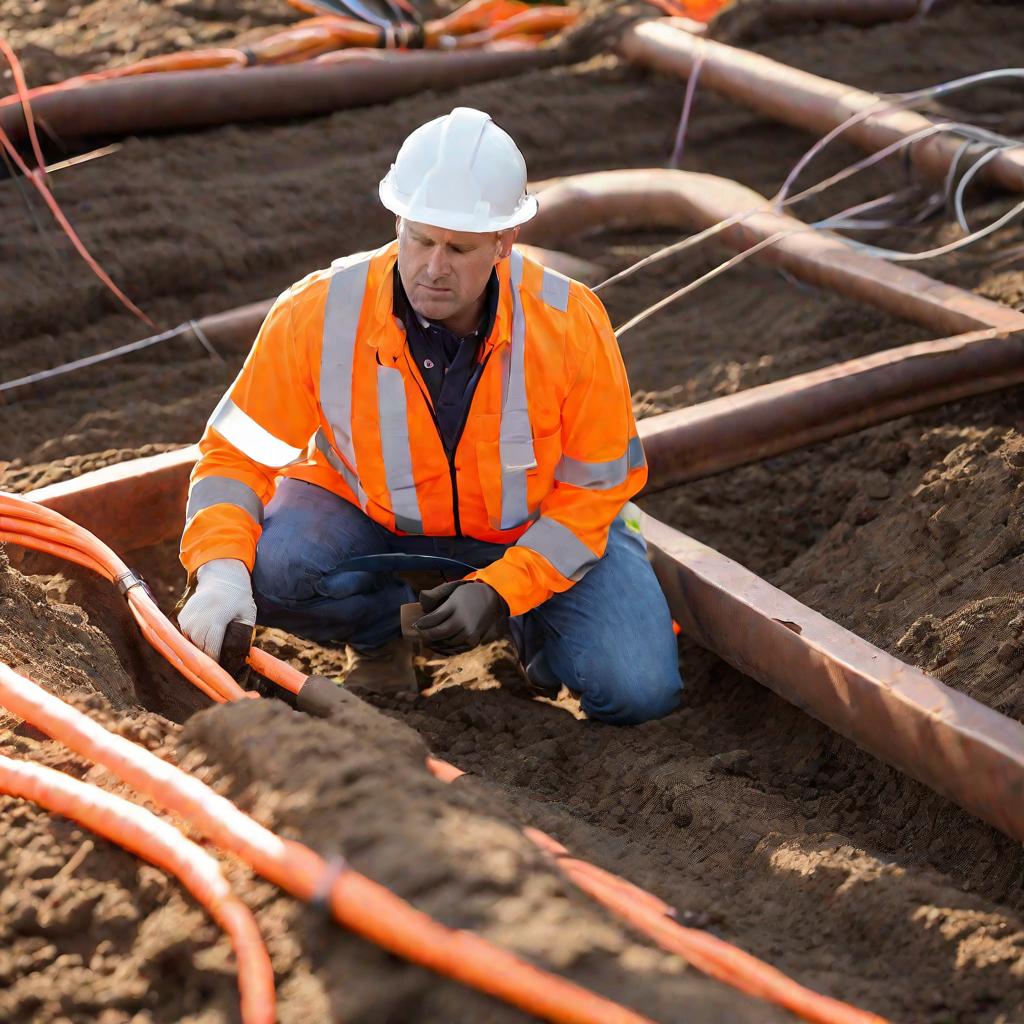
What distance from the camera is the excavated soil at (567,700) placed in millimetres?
1994

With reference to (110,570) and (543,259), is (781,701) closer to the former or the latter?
(110,570)

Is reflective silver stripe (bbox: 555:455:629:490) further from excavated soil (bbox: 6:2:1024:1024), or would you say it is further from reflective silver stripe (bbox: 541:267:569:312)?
excavated soil (bbox: 6:2:1024:1024)

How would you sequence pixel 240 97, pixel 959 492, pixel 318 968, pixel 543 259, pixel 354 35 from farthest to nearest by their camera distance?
1. pixel 354 35
2. pixel 240 97
3. pixel 543 259
4. pixel 959 492
5. pixel 318 968

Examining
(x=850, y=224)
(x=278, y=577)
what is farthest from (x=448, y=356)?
(x=850, y=224)

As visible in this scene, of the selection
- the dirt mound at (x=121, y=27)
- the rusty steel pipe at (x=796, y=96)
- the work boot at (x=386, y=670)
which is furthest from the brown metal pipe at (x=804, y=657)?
the dirt mound at (x=121, y=27)

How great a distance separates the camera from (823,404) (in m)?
4.04

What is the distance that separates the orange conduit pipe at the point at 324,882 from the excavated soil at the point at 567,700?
4 cm

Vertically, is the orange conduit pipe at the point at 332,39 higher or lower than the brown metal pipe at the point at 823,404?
higher

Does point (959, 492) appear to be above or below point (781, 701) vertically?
above

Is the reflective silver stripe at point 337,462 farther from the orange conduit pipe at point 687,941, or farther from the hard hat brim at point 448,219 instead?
the orange conduit pipe at point 687,941

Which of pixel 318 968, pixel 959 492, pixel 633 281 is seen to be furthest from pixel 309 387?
pixel 633 281

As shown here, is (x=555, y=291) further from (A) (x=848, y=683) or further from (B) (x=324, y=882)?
(B) (x=324, y=882)

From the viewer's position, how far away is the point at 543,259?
5.13 meters

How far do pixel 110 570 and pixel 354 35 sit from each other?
14.5 feet
